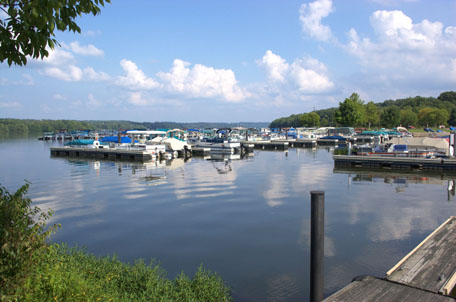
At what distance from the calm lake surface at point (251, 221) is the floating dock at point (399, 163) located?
15.5ft

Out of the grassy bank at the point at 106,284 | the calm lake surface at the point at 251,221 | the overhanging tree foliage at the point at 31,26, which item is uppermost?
the overhanging tree foliage at the point at 31,26

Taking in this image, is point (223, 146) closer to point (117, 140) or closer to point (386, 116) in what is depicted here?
point (117, 140)

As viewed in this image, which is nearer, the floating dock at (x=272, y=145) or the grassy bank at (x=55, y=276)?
the grassy bank at (x=55, y=276)

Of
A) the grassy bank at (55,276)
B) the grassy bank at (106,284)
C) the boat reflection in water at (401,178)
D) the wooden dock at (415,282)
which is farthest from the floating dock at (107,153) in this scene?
the wooden dock at (415,282)

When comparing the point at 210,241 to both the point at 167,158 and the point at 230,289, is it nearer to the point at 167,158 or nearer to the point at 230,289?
the point at 230,289

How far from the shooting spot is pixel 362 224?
15570 mm

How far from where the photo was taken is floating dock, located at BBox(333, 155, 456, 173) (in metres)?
33.8

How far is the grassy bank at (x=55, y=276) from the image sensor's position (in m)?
4.36

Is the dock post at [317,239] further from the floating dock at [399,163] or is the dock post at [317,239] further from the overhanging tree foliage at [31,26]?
the floating dock at [399,163]

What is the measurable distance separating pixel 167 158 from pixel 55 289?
44709 millimetres

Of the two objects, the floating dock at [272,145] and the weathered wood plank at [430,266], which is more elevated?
the floating dock at [272,145]

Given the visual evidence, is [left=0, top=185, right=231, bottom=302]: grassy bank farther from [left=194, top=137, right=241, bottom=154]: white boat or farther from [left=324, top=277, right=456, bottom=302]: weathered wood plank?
[left=194, top=137, right=241, bottom=154]: white boat

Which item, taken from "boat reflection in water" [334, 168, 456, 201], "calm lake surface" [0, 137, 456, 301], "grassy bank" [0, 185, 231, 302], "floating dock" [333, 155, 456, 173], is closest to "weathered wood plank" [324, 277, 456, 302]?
"calm lake surface" [0, 137, 456, 301]

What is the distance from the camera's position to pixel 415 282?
7516 millimetres
